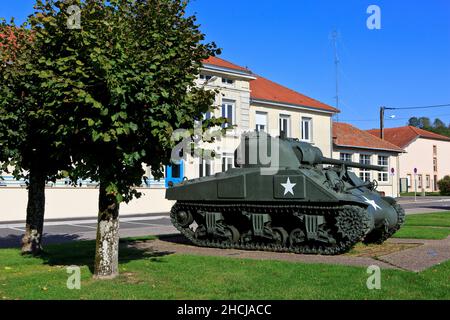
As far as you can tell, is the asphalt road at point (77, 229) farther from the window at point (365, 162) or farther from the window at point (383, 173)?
the window at point (383, 173)

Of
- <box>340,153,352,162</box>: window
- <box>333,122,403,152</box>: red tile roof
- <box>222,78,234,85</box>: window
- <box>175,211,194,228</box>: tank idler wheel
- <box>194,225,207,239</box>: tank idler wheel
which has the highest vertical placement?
<box>222,78,234,85</box>: window

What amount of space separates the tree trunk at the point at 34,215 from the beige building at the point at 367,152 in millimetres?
30918

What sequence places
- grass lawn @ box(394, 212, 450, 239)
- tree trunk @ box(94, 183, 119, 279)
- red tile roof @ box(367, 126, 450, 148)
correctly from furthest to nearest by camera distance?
1. red tile roof @ box(367, 126, 450, 148)
2. grass lawn @ box(394, 212, 450, 239)
3. tree trunk @ box(94, 183, 119, 279)

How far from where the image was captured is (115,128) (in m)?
7.99

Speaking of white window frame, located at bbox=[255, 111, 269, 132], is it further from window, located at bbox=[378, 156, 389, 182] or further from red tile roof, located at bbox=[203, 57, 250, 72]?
window, located at bbox=[378, 156, 389, 182]

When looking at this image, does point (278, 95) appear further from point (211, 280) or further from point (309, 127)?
point (211, 280)

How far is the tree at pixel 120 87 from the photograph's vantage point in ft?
25.9

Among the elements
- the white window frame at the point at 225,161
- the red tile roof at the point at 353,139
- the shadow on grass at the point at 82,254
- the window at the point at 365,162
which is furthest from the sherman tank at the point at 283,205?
the window at the point at 365,162

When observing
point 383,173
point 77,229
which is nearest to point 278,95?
point 383,173

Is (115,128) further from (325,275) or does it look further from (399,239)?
(399,239)

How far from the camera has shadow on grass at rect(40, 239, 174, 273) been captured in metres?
10.7

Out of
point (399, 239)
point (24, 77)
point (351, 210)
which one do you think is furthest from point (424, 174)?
point (24, 77)

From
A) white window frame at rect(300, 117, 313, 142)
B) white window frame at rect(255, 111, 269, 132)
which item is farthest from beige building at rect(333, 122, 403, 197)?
white window frame at rect(255, 111, 269, 132)

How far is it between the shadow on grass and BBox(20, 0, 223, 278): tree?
1973mm
